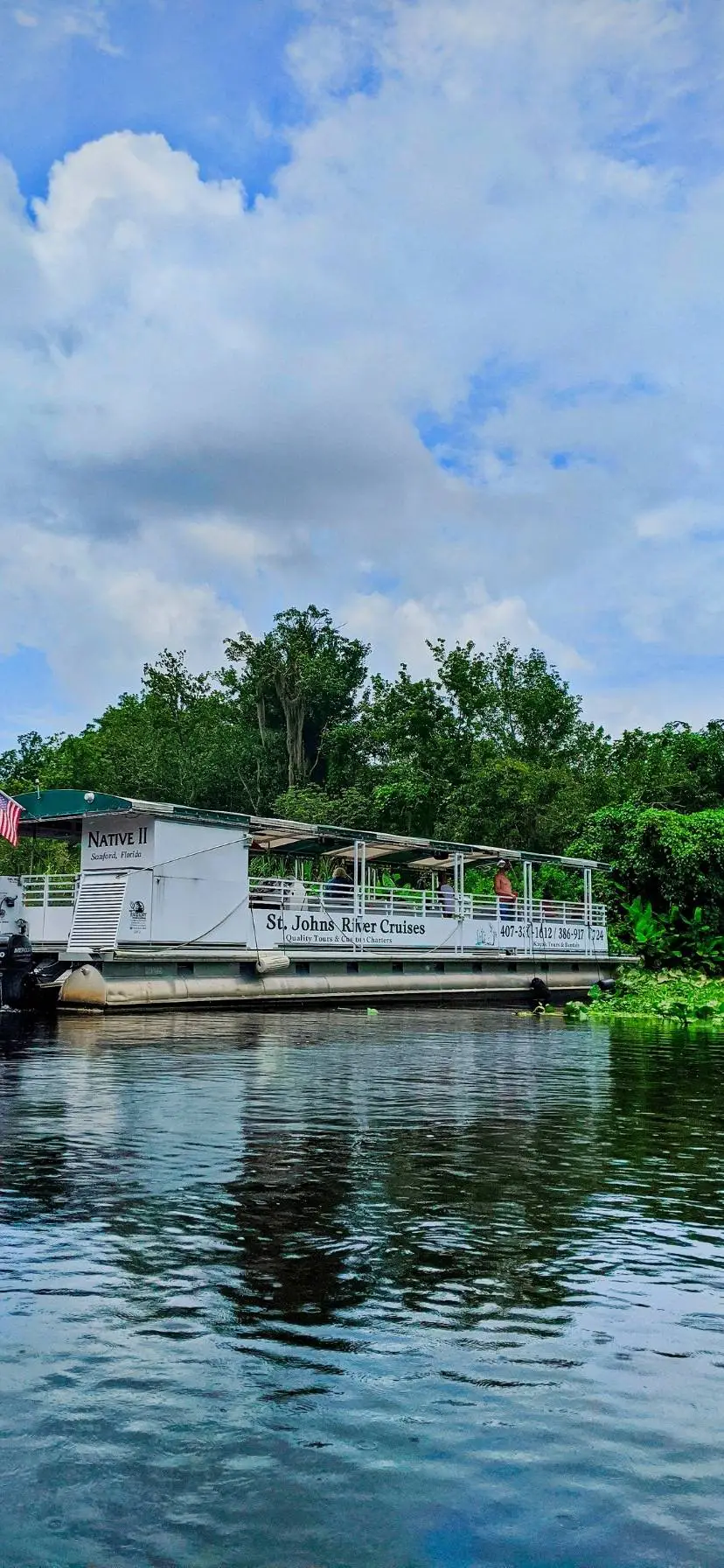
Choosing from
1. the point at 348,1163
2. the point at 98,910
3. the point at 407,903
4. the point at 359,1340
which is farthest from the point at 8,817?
the point at 359,1340

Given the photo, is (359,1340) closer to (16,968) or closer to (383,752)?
(16,968)

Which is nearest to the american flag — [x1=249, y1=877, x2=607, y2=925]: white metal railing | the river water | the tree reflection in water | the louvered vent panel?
the louvered vent panel

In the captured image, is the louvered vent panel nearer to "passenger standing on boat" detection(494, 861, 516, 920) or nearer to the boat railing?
the boat railing

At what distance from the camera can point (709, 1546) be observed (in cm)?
349

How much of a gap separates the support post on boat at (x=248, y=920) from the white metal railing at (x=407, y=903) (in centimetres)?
6

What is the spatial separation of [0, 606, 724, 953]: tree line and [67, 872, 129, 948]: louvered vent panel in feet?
63.2

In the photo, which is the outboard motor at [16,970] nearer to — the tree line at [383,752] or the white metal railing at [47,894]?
the white metal railing at [47,894]

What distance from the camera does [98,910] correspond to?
2366 centimetres

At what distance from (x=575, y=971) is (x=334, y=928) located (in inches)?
373

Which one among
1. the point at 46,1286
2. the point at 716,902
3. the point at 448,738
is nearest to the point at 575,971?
the point at 716,902

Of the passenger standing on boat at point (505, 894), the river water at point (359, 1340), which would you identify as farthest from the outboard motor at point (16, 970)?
the passenger standing on boat at point (505, 894)

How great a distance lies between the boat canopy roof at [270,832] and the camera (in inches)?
960

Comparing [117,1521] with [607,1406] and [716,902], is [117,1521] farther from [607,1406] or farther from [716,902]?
[716,902]

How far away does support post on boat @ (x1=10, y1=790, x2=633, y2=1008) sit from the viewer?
23.5 metres
